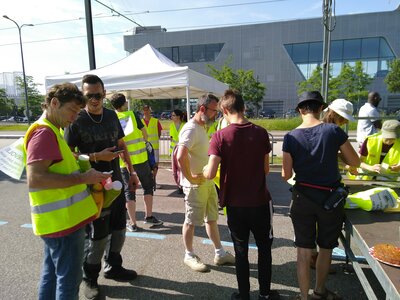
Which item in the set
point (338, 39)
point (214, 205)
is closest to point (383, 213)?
point (214, 205)

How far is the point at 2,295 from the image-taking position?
2.71m

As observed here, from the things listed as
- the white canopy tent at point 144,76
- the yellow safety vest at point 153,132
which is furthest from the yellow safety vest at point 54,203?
the yellow safety vest at point 153,132

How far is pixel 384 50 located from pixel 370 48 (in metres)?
1.92

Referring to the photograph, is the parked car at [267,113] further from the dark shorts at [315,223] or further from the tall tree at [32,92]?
the dark shorts at [315,223]

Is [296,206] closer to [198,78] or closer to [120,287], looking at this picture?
[120,287]

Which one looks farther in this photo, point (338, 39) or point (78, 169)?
point (338, 39)

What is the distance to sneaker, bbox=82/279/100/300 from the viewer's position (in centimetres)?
263

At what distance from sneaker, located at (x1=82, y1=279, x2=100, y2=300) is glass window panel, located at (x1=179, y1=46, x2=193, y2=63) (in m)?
51.1

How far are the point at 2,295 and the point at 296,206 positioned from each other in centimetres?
274

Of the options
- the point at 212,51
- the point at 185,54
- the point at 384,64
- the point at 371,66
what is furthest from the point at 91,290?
the point at 185,54

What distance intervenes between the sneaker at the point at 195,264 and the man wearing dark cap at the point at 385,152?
6.75ft

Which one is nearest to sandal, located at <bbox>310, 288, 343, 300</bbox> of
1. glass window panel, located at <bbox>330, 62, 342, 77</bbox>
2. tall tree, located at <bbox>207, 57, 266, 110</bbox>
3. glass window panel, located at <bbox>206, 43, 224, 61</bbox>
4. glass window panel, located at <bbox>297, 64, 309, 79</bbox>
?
tall tree, located at <bbox>207, 57, 266, 110</bbox>

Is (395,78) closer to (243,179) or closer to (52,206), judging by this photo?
(243,179)

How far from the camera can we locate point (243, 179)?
236cm
